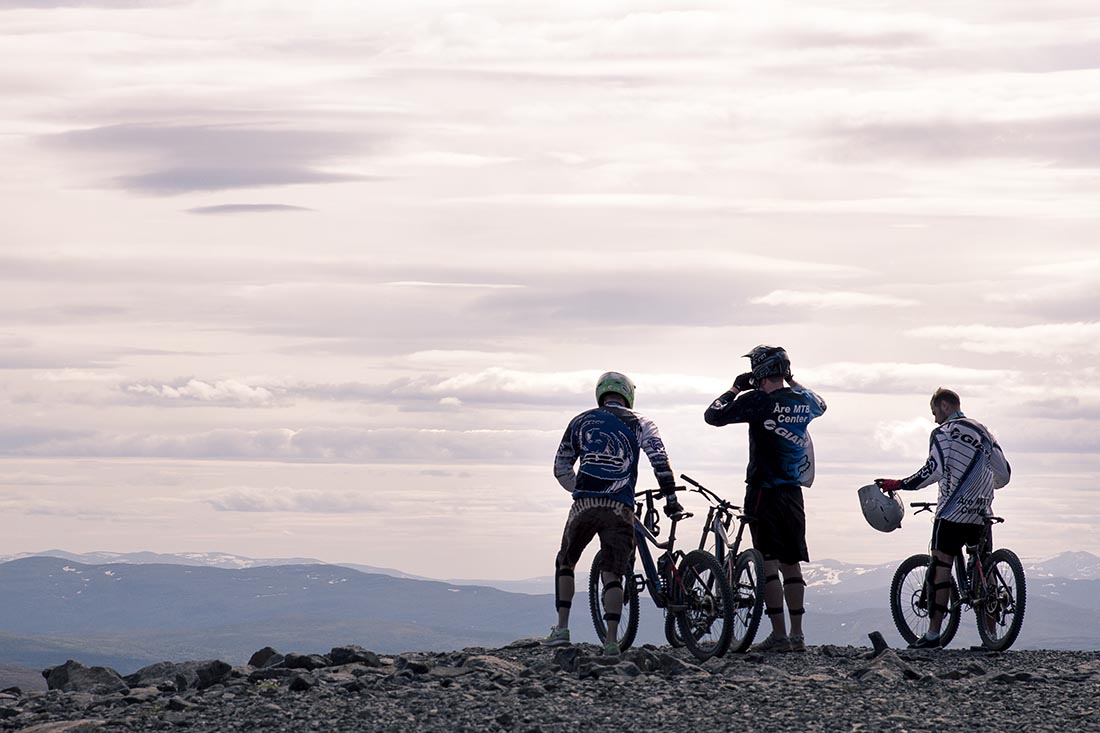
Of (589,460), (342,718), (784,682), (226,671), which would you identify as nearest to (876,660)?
(784,682)

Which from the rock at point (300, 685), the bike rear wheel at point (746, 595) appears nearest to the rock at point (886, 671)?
the bike rear wheel at point (746, 595)

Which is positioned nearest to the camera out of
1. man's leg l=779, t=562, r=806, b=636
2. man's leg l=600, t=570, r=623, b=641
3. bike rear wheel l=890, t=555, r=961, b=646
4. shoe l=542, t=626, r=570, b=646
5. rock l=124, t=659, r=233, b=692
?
rock l=124, t=659, r=233, b=692

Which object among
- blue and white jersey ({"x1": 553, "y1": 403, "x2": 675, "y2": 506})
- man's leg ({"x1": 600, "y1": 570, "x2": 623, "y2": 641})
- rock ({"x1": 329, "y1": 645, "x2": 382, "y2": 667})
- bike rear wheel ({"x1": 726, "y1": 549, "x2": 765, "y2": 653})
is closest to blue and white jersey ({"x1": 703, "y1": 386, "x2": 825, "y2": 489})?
blue and white jersey ({"x1": 553, "y1": 403, "x2": 675, "y2": 506})

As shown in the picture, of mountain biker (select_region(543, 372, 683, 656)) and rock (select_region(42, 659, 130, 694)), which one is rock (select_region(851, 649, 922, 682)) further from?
rock (select_region(42, 659, 130, 694))

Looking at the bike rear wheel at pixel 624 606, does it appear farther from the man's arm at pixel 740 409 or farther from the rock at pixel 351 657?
the rock at pixel 351 657

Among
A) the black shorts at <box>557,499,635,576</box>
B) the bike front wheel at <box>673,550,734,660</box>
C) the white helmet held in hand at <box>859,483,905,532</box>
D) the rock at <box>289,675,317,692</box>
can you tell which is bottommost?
the rock at <box>289,675,317,692</box>

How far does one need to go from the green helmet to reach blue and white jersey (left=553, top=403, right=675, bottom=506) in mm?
140

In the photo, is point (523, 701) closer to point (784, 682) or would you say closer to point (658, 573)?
point (784, 682)

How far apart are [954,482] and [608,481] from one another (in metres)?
4.10

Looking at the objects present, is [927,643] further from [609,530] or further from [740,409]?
[609,530]

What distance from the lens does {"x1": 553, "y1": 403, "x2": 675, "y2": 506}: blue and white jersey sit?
14.7 meters

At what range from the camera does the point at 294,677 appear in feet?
41.4

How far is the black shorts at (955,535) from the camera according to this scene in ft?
53.1

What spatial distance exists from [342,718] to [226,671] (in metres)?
2.91
